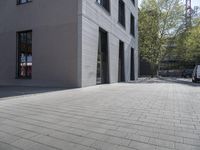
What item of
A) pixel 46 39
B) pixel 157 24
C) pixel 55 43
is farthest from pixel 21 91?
pixel 157 24

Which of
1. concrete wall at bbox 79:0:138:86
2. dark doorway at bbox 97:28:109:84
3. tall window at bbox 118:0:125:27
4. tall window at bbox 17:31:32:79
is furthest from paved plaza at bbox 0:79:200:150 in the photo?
tall window at bbox 118:0:125:27

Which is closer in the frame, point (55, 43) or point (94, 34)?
point (55, 43)

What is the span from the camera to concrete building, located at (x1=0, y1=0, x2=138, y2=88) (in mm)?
13930

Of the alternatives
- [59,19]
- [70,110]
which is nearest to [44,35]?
[59,19]

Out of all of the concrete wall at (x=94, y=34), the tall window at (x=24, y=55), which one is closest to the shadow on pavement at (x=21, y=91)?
the concrete wall at (x=94, y=34)

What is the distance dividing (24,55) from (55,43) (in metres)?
3.19

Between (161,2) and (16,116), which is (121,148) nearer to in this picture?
(16,116)

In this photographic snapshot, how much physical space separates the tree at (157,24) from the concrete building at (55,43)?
65.6ft

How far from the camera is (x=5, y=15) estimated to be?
673 inches

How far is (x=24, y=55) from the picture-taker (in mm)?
16344

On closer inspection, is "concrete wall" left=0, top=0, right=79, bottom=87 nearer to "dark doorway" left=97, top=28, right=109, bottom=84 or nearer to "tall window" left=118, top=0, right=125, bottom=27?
"dark doorway" left=97, top=28, right=109, bottom=84

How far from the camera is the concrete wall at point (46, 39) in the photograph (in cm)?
1397

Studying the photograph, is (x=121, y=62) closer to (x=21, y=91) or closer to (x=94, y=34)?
(x=94, y=34)

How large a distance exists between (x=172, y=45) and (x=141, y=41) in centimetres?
540
